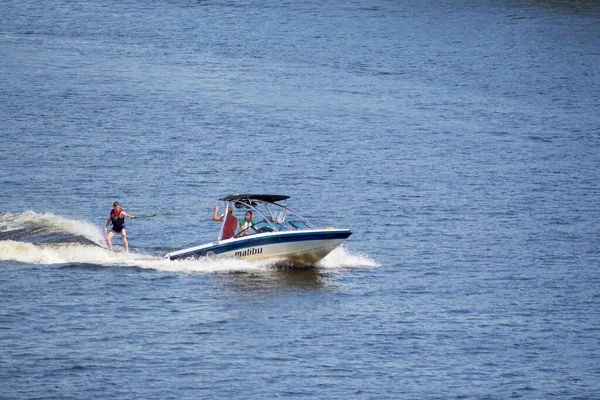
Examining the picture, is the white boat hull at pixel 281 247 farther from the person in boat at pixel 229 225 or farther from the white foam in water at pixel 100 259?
the person in boat at pixel 229 225

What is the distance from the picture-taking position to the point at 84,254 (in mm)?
44688

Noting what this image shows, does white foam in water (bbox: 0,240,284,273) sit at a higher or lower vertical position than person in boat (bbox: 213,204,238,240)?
lower

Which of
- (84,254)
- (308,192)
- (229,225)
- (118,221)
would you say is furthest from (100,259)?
(308,192)

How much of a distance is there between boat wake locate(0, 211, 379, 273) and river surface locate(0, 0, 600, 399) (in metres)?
0.12

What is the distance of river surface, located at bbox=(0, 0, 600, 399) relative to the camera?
34844mm

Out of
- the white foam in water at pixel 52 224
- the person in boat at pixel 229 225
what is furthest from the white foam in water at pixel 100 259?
the white foam in water at pixel 52 224

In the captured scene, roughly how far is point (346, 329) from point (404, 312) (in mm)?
3289

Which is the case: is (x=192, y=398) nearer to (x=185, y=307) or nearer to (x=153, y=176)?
(x=185, y=307)

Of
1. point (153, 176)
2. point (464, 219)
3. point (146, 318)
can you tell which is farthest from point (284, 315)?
point (153, 176)

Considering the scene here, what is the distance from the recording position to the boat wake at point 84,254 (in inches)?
1705

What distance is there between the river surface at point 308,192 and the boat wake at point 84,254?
121 millimetres

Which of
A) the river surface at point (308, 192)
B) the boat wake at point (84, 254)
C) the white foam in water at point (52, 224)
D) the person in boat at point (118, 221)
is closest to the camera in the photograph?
the river surface at point (308, 192)

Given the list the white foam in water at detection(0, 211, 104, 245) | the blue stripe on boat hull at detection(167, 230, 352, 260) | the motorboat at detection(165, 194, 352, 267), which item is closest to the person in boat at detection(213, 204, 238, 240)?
the motorboat at detection(165, 194, 352, 267)

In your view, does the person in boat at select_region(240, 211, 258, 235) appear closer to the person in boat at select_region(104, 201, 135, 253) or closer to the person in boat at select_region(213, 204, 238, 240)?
the person in boat at select_region(213, 204, 238, 240)
